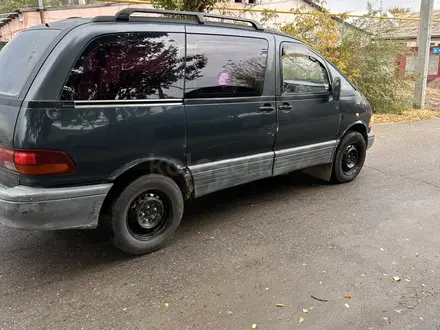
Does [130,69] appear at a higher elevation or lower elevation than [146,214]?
higher

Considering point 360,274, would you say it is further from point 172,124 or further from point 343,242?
point 172,124

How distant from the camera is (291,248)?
362 cm

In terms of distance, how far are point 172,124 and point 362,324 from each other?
2156 mm

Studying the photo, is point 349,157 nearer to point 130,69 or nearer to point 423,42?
point 130,69

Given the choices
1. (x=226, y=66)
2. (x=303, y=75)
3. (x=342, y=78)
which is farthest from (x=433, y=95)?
(x=226, y=66)

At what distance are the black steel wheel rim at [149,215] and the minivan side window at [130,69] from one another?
889 millimetres

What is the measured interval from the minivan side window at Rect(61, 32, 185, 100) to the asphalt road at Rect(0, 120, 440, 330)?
4.78ft

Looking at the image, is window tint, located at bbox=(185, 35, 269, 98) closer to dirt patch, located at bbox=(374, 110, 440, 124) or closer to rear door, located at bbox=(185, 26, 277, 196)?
rear door, located at bbox=(185, 26, 277, 196)

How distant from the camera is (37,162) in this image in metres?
2.82

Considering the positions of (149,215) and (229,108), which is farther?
(229,108)

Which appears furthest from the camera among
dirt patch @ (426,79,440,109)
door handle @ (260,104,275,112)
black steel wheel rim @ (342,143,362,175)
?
dirt patch @ (426,79,440,109)

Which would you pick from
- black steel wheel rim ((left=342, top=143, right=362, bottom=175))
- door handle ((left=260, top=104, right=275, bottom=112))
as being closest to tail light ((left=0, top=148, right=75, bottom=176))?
door handle ((left=260, top=104, right=275, bottom=112))

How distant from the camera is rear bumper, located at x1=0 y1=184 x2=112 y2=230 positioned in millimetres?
2852

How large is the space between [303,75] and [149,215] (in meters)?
2.70
